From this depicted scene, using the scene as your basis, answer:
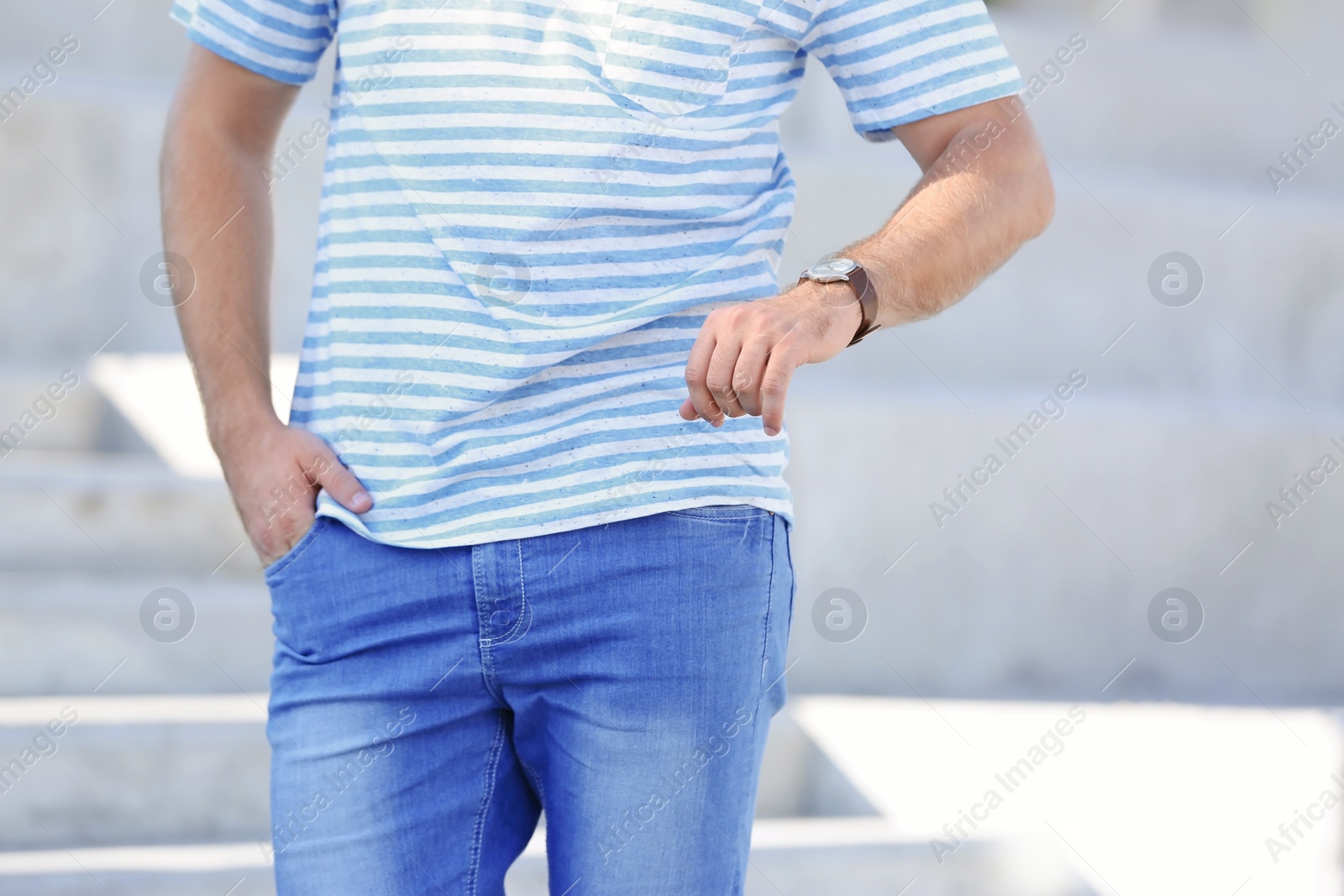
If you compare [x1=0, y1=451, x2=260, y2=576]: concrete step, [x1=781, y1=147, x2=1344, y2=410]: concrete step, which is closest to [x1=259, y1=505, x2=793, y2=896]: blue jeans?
[x1=0, y1=451, x2=260, y2=576]: concrete step

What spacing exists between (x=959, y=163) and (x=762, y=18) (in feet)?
0.65

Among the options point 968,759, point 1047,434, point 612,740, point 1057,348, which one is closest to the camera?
point 612,740

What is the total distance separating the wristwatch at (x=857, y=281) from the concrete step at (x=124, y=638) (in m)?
1.79

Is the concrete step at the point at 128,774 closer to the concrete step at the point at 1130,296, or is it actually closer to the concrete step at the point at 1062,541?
the concrete step at the point at 1062,541

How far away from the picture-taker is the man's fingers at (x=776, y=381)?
792 mm

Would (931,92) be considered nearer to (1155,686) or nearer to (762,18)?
(762,18)

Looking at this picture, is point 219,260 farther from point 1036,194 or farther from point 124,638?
point 124,638

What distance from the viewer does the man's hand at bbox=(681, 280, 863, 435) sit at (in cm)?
80

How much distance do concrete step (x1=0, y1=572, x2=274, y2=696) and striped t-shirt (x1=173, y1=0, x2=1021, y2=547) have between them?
1575 mm

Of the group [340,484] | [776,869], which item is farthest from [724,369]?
[776,869]

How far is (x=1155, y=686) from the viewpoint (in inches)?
126

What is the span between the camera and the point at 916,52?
3.38 ft

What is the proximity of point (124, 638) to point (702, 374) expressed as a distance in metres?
1.95

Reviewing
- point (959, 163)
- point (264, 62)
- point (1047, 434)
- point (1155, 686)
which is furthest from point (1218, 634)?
point (264, 62)
